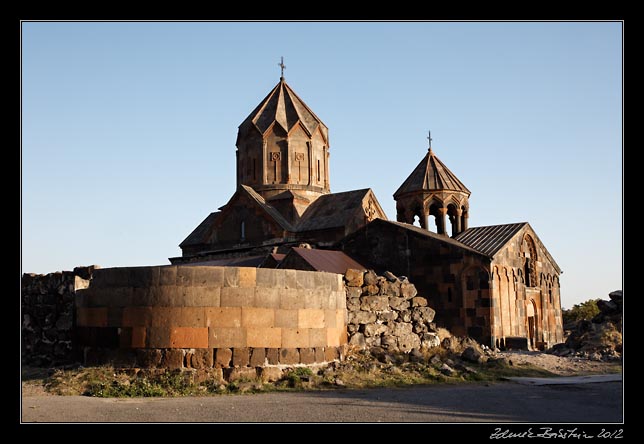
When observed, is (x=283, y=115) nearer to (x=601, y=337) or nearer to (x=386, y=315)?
(x=601, y=337)

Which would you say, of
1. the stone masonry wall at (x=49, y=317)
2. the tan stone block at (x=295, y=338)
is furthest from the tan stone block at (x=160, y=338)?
the stone masonry wall at (x=49, y=317)

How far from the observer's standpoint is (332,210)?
23.9 metres

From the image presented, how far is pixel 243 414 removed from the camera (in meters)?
6.57

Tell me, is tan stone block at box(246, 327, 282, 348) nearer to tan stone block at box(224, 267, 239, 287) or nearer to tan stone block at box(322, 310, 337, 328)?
tan stone block at box(224, 267, 239, 287)

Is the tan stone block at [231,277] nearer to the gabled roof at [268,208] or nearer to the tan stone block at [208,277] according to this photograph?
the tan stone block at [208,277]

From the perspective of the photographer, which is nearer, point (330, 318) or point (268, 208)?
point (330, 318)

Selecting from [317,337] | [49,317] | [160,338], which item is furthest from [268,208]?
[160,338]

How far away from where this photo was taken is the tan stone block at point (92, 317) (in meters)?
9.19

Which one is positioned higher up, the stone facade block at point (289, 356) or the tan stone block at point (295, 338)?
the tan stone block at point (295, 338)

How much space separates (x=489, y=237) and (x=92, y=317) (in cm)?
1284

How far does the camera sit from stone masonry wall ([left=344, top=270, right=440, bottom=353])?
10.9 meters

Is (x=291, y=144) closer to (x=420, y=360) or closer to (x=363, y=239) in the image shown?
(x=363, y=239)

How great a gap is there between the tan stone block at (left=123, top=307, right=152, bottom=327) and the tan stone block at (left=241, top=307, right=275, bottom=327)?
1209 mm

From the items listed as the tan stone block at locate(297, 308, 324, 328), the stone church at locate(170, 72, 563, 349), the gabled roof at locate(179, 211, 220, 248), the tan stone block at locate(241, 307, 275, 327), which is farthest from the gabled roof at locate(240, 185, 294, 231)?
the tan stone block at locate(241, 307, 275, 327)
